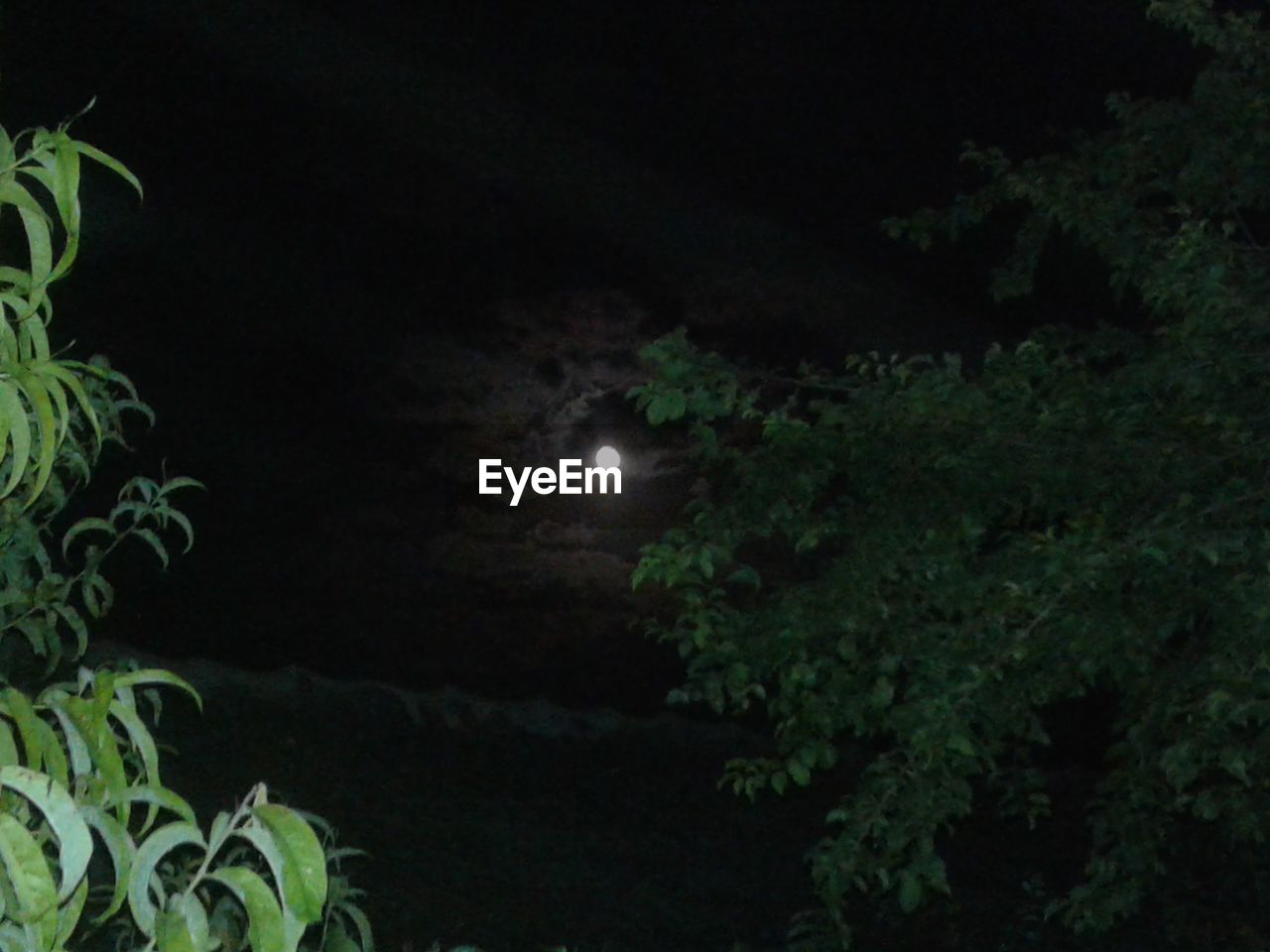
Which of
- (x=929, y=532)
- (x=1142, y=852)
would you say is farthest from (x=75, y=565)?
(x=1142, y=852)

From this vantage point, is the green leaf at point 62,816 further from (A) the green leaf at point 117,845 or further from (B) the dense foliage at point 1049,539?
(B) the dense foliage at point 1049,539

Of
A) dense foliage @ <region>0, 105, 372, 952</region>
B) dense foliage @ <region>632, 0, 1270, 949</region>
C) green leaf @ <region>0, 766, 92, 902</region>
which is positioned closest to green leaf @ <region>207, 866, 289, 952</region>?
dense foliage @ <region>0, 105, 372, 952</region>

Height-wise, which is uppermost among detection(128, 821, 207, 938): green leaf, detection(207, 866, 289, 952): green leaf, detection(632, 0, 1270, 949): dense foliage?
detection(632, 0, 1270, 949): dense foliage

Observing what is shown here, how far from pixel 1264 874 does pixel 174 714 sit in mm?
4173

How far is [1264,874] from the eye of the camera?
5.84 meters

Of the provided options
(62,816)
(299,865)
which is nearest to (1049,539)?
(299,865)

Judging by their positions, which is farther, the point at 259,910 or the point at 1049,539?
the point at 1049,539

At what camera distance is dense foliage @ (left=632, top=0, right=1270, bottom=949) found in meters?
2.86

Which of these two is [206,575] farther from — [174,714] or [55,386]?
[55,386]

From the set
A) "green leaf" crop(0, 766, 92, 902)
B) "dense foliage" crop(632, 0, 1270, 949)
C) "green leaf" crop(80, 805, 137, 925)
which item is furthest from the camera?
"dense foliage" crop(632, 0, 1270, 949)

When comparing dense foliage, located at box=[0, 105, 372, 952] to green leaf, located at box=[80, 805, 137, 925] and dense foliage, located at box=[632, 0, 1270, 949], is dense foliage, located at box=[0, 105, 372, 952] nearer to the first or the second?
green leaf, located at box=[80, 805, 137, 925]

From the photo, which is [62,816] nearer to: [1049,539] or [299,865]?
[299,865]

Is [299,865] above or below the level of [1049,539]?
below

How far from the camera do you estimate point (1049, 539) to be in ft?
9.78
